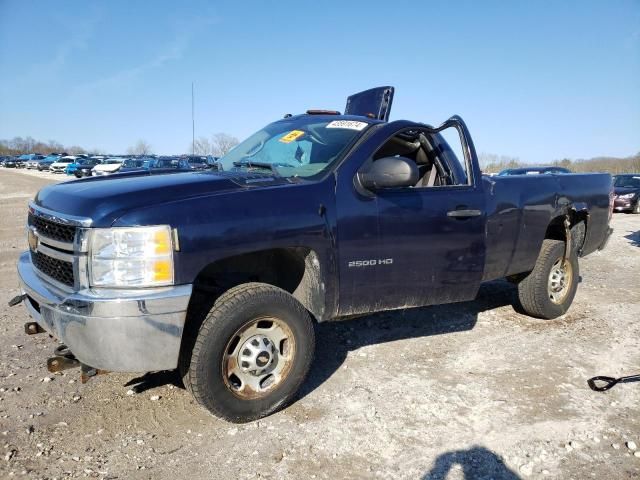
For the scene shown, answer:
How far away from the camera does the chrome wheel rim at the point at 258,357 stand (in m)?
2.98

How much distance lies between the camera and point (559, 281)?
17.5 ft

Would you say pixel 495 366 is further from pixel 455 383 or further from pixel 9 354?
pixel 9 354

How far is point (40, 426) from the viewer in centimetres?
301

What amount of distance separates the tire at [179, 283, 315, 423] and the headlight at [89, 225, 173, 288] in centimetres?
47

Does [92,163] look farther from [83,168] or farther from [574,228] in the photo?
[574,228]

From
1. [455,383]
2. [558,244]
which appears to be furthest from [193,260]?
[558,244]

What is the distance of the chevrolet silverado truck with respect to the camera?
2.61 meters

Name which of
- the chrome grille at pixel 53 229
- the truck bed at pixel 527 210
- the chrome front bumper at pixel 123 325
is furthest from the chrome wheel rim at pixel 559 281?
the chrome grille at pixel 53 229

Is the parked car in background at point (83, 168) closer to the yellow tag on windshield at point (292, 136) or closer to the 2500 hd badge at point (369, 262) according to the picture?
the yellow tag on windshield at point (292, 136)

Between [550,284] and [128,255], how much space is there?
175 inches

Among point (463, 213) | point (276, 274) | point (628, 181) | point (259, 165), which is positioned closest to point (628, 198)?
point (628, 181)

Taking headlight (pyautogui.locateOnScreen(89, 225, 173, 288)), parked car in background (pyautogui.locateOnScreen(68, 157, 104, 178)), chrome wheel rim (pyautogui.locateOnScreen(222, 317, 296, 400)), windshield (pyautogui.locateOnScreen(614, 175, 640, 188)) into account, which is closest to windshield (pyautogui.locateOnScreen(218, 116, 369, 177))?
chrome wheel rim (pyautogui.locateOnScreen(222, 317, 296, 400))

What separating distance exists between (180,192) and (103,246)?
525 mm

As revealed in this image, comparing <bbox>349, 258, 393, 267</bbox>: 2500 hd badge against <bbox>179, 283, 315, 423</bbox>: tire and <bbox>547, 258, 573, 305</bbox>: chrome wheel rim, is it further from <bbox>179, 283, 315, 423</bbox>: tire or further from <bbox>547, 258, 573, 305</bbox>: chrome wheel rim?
<bbox>547, 258, 573, 305</bbox>: chrome wheel rim
